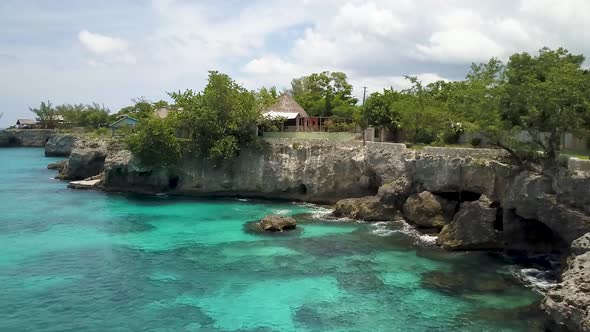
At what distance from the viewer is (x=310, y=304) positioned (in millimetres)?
24891

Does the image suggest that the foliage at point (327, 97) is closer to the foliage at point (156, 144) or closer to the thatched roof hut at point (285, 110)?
the thatched roof hut at point (285, 110)

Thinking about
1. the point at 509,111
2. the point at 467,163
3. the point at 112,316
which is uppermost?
the point at 509,111

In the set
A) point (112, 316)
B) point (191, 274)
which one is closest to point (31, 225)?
point (191, 274)

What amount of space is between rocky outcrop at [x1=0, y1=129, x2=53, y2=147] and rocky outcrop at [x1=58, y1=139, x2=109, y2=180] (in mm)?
71110

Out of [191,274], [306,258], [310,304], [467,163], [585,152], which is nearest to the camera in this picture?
[310,304]

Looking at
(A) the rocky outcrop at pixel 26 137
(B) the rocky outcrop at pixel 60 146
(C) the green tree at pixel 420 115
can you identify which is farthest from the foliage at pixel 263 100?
(A) the rocky outcrop at pixel 26 137

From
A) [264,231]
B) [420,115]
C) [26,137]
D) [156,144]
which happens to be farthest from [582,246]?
[26,137]

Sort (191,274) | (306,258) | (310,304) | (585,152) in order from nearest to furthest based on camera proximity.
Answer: (310,304) < (191,274) < (306,258) < (585,152)

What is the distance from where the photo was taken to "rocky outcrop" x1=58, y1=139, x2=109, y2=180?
224 feet

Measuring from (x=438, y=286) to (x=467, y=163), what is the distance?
1258 centimetres

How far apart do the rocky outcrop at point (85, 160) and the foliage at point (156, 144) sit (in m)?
15.8

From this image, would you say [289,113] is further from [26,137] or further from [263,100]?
[26,137]

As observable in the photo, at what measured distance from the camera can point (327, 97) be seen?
236ft

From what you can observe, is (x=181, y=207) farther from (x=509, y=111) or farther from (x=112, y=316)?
(x=509, y=111)
